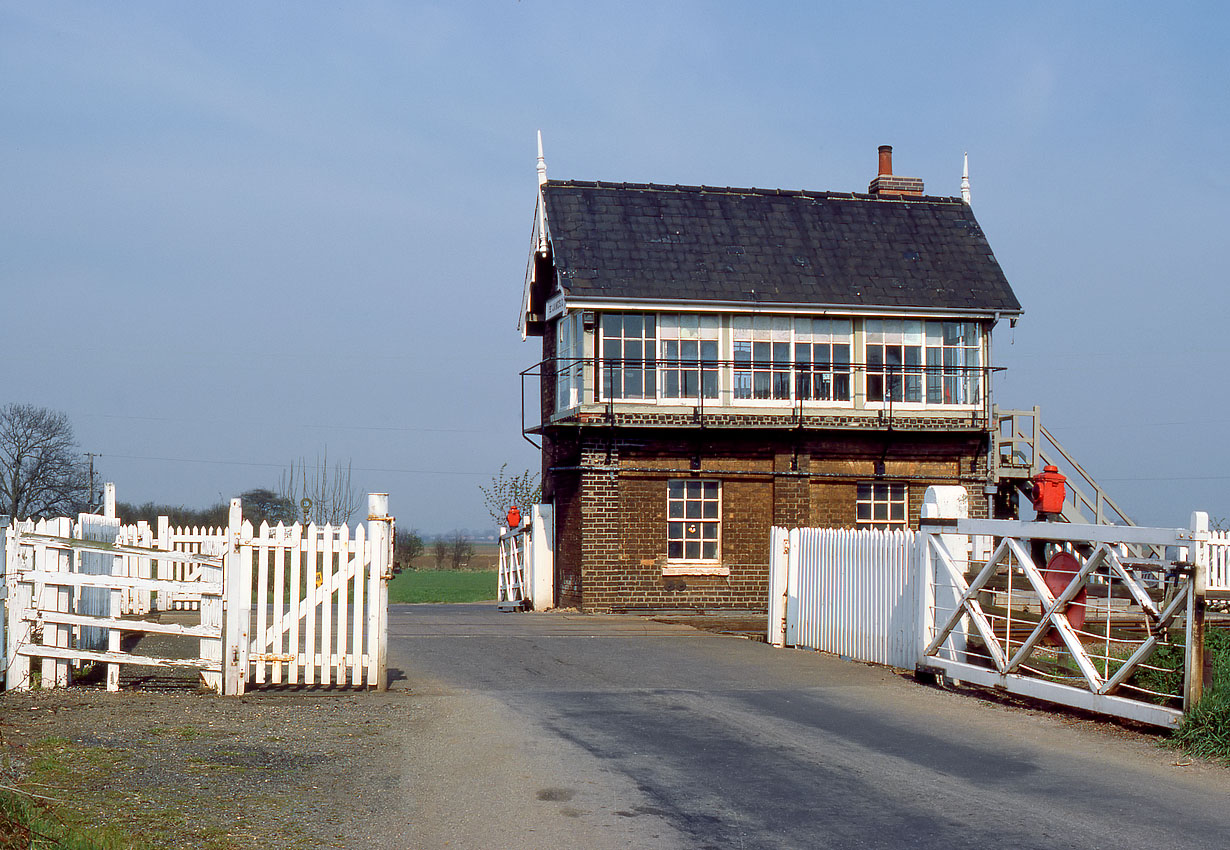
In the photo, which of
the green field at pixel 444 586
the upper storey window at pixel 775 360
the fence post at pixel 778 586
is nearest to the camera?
the fence post at pixel 778 586

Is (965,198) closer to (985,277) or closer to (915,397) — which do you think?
(985,277)

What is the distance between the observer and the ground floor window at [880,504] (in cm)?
2519

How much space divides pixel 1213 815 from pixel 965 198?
22.9 metres

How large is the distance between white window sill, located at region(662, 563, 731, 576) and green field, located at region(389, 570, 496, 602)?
10.9 m

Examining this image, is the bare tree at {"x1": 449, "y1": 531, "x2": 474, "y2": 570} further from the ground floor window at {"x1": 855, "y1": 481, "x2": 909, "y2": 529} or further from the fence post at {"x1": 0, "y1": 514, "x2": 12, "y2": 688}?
the fence post at {"x1": 0, "y1": 514, "x2": 12, "y2": 688}

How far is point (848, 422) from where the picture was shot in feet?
81.1

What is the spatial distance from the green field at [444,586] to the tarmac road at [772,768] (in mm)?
22092

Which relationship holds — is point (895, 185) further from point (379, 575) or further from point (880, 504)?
point (379, 575)

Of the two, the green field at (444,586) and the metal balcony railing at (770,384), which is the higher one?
the metal balcony railing at (770,384)

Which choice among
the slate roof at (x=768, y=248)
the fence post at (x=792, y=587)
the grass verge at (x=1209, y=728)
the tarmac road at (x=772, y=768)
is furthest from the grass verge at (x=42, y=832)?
the slate roof at (x=768, y=248)

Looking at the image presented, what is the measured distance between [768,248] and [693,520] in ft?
19.2

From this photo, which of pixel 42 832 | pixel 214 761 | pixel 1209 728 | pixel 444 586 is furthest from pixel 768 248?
pixel 444 586

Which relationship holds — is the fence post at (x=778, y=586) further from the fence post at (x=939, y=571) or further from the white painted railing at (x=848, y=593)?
the fence post at (x=939, y=571)

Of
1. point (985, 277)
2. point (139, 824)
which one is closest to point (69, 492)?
point (985, 277)
